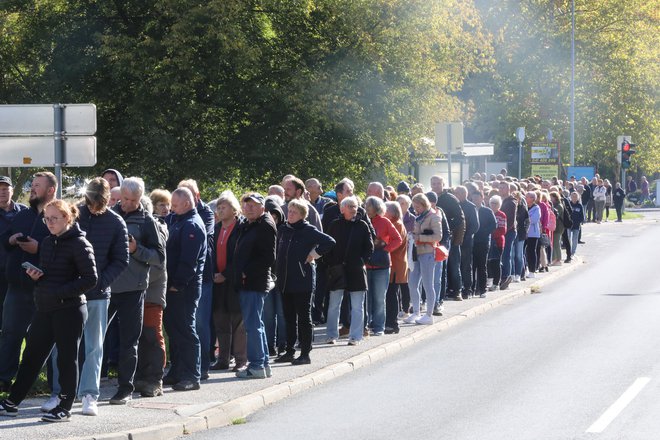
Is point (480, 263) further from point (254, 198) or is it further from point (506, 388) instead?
point (254, 198)

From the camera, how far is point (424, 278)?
17078mm

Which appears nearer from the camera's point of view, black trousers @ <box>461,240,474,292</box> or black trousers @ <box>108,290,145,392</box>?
black trousers @ <box>108,290,145,392</box>

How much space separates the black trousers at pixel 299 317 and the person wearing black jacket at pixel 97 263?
3309 mm

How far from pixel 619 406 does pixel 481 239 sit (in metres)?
10.4

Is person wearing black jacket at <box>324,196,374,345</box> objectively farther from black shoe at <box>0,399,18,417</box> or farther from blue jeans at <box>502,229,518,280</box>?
blue jeans at <box>502,229,518,280</box>

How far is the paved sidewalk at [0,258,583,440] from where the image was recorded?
929cm

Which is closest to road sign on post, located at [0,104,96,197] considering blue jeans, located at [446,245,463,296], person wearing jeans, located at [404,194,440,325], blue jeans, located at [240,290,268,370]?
blue jeans, located at [240,290,268,370]

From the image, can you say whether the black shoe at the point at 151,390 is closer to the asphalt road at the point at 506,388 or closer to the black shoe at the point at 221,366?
the asphalt road at the point at 506,388

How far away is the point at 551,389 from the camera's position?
11.6m

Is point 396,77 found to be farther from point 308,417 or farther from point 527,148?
point 527,148

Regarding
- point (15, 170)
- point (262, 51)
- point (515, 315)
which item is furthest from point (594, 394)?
point (15, 170)

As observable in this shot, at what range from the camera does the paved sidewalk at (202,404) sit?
9.29m

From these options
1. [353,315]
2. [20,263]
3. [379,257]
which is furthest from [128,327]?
[379,257]

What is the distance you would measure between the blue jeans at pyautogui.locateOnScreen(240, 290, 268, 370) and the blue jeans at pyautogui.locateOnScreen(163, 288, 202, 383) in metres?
0.75
